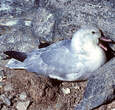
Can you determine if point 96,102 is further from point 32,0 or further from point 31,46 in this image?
point 32,0

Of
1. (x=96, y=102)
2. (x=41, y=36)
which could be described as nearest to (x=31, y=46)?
(x=41, y=36)

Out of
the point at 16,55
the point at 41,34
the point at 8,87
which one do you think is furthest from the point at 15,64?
the point at 41,34

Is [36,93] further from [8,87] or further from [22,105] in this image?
[8,87]

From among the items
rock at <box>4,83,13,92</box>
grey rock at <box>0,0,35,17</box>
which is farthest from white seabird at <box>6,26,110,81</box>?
grey rock at <box>0,0,35,17</box>

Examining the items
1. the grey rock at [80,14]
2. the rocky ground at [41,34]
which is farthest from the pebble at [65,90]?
the grey rock at [80,14]

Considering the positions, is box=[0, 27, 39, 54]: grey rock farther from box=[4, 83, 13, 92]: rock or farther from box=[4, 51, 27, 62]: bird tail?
box=[4, 83, 13, 92]: rock

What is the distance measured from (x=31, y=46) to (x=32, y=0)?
1.82 feet

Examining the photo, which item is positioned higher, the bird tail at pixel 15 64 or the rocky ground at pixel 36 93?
the bird tail at pixel 15 64

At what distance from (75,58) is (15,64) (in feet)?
2.42

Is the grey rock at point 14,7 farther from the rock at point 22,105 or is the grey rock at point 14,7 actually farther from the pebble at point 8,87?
the rock at point 22,105

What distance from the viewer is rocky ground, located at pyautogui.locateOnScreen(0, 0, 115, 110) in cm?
277

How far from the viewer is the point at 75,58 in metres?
2.88

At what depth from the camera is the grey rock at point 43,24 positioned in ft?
10.8

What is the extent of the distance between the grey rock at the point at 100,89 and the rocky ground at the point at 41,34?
0.05 m
